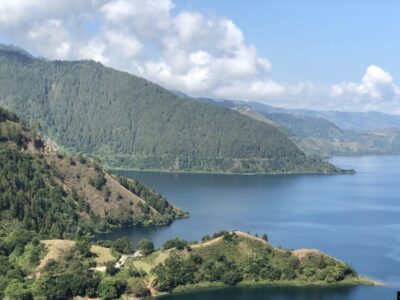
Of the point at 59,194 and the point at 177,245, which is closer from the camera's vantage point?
the point at 177,245

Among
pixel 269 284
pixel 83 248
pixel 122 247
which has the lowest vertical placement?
pixel 269 284

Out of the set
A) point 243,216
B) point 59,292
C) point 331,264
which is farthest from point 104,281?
point 243,216

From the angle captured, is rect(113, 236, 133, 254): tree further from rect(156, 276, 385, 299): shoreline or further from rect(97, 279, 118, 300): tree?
rect(97, 279, 118, 300): tree

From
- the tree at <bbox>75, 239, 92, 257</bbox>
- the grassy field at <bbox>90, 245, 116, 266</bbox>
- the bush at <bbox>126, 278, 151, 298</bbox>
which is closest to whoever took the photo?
the bush at <bbox>126, 278, 151, 298</bbox>

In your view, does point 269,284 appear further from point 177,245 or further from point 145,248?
point 145,248

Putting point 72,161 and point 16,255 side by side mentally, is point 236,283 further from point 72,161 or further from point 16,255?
point 72,161

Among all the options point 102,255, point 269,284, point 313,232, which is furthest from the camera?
point 313,232

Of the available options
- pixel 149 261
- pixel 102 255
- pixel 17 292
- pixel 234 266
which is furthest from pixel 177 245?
pixel 17 292

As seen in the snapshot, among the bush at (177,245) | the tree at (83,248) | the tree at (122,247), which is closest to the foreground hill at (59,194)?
the tree at (122,247)

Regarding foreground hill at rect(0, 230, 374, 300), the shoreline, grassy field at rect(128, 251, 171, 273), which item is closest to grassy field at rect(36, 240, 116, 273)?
foreground hill at rect(0, 230, 374, 300)
